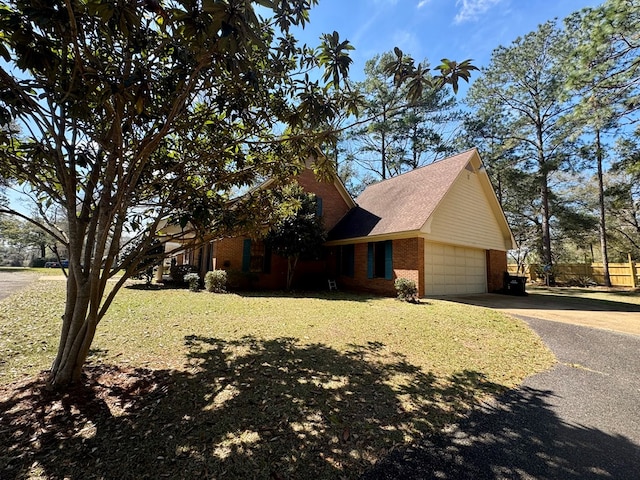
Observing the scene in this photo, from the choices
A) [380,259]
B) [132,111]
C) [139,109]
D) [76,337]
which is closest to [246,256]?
[380,259]

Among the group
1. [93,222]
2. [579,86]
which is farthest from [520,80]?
[93,222]

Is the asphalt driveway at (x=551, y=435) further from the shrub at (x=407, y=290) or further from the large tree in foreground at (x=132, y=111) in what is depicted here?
the shrub at (x=407, y=290)

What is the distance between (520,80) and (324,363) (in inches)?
1063

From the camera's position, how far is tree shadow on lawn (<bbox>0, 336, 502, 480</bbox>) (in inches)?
96.5

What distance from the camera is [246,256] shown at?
14922 millimetres

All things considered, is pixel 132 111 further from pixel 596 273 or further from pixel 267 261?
pixel 596 273

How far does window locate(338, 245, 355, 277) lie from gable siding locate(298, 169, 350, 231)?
181cm

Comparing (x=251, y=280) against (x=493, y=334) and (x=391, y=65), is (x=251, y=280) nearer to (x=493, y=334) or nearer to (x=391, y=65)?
(x=493, y=334)

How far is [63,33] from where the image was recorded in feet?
8.58

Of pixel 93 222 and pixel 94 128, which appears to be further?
pixel 94 128

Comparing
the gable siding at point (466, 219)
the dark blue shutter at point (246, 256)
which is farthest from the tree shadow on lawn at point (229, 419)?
the dark blue shutter at point (246, 256)

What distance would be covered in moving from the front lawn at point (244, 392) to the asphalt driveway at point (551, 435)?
0.24 metres

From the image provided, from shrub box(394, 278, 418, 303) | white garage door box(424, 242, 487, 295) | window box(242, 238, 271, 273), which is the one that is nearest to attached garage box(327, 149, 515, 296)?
white garage door box(424, 242, 487, 295)

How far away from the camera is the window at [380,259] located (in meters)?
13.0
